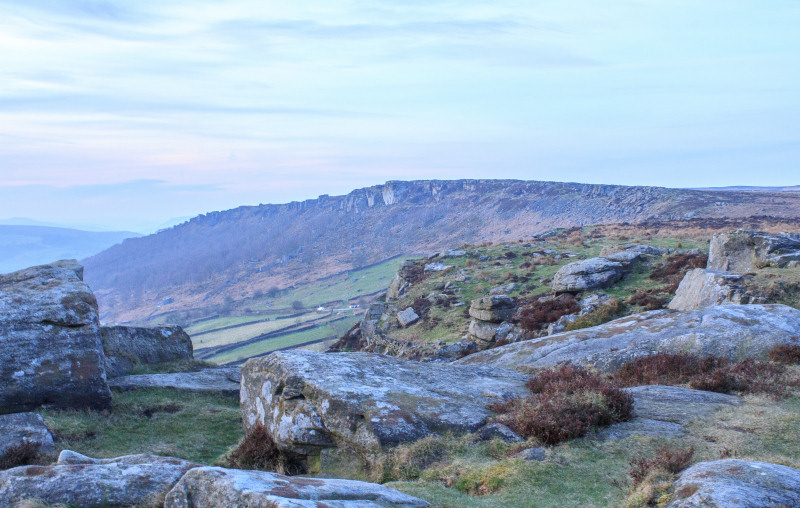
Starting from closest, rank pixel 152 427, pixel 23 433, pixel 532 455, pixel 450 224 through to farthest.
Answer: pixel 532 455 < pixel 23 433 < pixel 152 427 < pixel 450 224

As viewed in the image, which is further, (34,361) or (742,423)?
(34,361)

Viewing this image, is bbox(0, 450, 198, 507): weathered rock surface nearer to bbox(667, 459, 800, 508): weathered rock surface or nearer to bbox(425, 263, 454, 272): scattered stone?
bbox(667, 459, 800, 508): weathered rock surface

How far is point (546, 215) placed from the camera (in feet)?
448

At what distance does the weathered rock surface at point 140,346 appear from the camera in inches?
750

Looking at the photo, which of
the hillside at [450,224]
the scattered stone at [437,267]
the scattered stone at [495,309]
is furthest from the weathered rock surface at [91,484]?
the hillside at [450,224]

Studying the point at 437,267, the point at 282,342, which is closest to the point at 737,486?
the point at 437,267

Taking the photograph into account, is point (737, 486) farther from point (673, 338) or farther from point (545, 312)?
point (545, 312)

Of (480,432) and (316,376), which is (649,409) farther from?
(316,376)

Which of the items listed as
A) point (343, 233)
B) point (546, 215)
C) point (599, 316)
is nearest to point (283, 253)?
point (343, 233)

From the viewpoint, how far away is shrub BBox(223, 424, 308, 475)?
10.2 meters

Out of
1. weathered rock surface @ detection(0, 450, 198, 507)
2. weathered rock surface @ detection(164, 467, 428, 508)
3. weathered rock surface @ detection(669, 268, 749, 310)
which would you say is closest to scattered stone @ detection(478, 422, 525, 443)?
weathered rock surface @ detection(164, 467, 428, 508)

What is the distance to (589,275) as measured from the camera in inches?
1184

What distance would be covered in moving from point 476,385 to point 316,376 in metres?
3.91

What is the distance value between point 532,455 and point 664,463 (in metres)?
1.98
